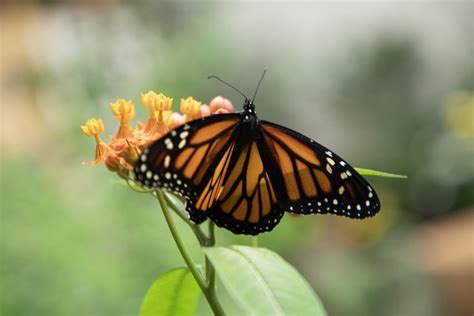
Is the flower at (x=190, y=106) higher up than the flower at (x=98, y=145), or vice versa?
the flower at (x=190, y=106)

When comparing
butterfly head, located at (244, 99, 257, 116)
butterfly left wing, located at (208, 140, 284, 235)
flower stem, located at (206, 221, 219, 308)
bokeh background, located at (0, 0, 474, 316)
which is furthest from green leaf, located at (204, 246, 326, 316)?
bokeh background, located at (0, 0, 474, 316)

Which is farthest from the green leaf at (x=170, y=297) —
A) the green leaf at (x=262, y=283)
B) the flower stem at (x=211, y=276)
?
the green leaf at (x=262, y=283)

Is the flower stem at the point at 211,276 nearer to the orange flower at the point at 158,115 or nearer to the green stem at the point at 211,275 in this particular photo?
the green stem at the point at 211,275

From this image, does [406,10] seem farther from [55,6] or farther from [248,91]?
[55,6]

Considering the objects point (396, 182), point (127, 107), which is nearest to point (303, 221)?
point (396, 182)

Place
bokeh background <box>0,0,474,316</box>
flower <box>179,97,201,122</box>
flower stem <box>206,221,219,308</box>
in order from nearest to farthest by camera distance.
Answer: flower stem <box>206,221,219,308</box>, flower <box>179,97,201,122</box>, bokeh background <box>0,0,474,316</box>

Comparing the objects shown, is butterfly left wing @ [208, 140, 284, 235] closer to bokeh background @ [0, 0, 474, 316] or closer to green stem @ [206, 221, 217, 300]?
green stem @ [206, 221, 217, 300]

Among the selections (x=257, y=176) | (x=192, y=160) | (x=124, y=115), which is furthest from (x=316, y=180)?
(x=124, y=115)
